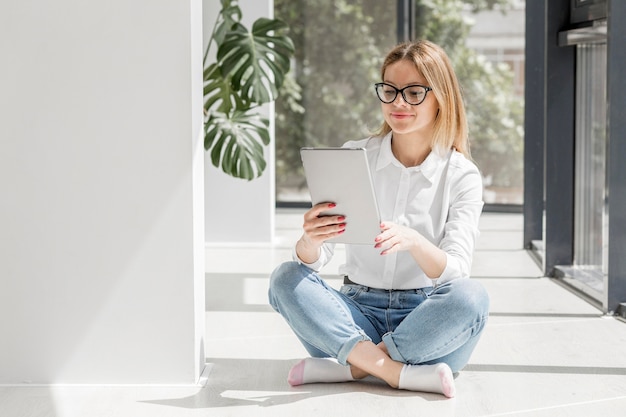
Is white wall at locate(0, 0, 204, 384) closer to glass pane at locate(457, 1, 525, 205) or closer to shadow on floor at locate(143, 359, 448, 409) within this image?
shadow on floor at locate(143, 359, 448, 409)

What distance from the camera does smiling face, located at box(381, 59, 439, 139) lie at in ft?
8.31

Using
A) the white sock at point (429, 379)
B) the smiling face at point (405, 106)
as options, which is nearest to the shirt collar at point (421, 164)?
the smiling face at point (405, 106)

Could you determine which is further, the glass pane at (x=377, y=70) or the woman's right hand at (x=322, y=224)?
the glass pane at (x=377, y=70)

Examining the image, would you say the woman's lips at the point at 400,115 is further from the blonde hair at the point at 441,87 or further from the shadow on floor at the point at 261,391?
the shadow on floor at the point at 261,391

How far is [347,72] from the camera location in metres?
7.41

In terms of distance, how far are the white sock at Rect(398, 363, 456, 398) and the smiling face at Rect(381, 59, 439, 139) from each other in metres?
0.61

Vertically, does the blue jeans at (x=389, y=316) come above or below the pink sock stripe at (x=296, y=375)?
above

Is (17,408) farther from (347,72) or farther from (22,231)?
Answer: (347,72)

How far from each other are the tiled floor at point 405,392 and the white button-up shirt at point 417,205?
31cm

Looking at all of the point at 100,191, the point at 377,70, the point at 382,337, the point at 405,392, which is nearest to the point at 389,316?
the point at 382,337

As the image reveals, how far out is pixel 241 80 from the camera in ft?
15.4

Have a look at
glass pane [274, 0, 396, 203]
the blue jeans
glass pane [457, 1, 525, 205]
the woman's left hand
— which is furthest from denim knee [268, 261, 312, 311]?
glass pane [457, 1, 525, 205]

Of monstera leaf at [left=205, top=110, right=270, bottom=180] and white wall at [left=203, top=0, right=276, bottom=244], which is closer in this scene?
monstera leaf at [left=205, top=110, right=270, bottom=180]

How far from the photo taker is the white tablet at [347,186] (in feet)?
7.47
